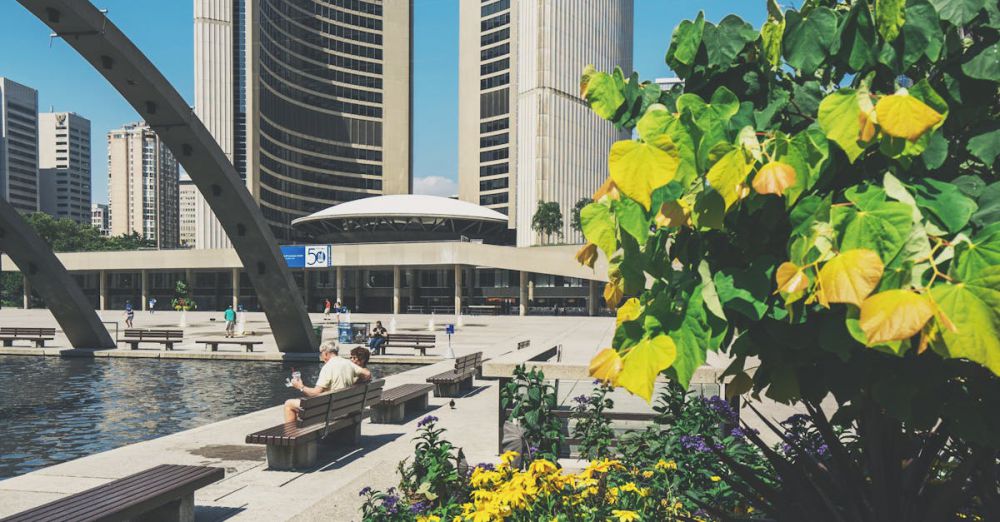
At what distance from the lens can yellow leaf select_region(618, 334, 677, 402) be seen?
6.54 feet

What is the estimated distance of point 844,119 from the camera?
2.06 m

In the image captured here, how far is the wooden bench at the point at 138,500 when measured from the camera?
5637mm

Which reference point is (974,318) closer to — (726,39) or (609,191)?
(609,191)

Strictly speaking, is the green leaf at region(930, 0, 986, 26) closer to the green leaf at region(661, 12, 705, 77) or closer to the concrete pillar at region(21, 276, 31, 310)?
the green leaf at region(661, 12, 705, 77)

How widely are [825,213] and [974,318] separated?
0.54m

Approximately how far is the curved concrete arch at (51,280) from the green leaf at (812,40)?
2479 cm

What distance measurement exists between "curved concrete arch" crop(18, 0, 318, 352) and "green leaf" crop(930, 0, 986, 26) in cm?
1793

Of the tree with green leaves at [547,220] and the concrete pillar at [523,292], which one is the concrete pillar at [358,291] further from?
the tree with green leaves at [547,220]

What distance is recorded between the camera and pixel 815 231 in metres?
1.98

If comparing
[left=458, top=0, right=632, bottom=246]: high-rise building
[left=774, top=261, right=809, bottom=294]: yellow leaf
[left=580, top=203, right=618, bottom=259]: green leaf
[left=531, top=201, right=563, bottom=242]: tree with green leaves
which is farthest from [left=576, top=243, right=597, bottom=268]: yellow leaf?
[left=458, top=0, right=632, bottom=246]: high-rise building

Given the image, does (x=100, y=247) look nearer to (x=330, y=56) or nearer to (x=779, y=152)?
(x=330, y=56)

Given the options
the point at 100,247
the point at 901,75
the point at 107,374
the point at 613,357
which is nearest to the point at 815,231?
the point at 613,357

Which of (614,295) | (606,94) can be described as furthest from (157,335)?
(606,94)

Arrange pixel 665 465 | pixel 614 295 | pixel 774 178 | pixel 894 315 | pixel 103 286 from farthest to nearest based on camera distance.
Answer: pixel 103 286, pixel 665 465, pixel 614 295, pixel 774 178, pixel 894 315
